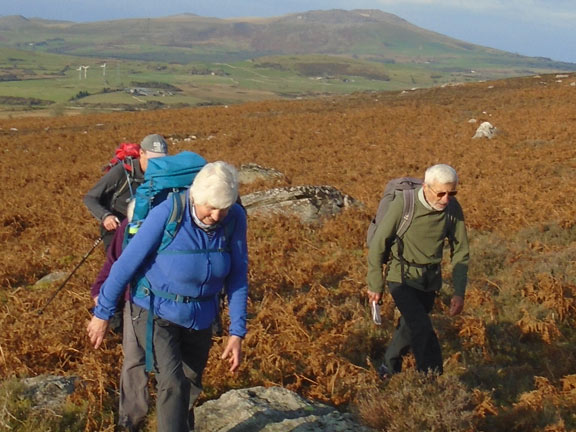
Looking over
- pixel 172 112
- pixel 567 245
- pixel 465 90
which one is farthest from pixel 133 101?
pixel 567 245

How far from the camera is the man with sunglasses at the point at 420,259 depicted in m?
5.27

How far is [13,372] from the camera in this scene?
555 cm

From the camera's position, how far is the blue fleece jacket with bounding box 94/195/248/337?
3764mm

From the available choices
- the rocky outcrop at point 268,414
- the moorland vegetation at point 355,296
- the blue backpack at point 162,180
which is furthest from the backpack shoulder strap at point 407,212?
the blue backpack at point 162,180

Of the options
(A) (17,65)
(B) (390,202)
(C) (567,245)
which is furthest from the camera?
(A) (17,65)

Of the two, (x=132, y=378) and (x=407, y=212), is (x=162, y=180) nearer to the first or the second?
(x=132, y=378)

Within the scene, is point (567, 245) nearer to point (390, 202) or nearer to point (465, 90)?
point (390, 202)

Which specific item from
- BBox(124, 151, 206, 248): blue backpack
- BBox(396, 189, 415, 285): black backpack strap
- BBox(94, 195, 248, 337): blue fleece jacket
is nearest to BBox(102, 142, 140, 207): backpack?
BBox(124, 151, 206, 248): blue backpack

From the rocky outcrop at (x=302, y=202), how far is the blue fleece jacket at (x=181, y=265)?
813cm

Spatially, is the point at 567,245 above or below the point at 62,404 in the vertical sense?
above

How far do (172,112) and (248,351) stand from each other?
3321 cm

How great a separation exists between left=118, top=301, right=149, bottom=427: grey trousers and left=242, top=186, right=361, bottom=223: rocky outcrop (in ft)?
26.0

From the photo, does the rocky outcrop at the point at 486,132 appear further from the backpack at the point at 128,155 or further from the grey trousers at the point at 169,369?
the grey trousers at the point at 169,369

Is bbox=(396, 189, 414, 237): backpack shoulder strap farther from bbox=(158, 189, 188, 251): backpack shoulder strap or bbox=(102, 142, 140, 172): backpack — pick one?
bbox=(102, 142, 140, 172): backpack
